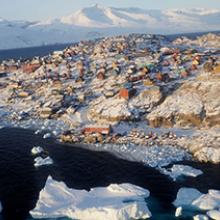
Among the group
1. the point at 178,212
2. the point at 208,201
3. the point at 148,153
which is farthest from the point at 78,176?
the point at 208,201

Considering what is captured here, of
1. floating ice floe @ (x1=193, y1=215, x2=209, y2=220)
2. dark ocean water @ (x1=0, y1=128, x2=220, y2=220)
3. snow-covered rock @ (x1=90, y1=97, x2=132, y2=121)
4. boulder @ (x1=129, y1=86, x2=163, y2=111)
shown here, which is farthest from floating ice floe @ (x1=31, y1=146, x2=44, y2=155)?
floating ice floe @ (x1=193, y1=215, x2=209, y2=220)

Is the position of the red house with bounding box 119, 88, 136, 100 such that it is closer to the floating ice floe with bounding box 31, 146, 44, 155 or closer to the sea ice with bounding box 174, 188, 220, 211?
the floating ice floe with bounding box 31, 146, 44, 155

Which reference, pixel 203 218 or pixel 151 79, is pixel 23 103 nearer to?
pixel 151 79

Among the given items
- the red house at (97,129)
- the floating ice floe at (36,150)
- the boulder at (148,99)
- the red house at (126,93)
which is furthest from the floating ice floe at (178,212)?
the red house at (126,93)

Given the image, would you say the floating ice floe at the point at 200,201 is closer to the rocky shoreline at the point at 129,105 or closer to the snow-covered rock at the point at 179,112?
the rocky shoreline at the point at 129,105

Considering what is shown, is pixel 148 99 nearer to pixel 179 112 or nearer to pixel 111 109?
pixel 111 109

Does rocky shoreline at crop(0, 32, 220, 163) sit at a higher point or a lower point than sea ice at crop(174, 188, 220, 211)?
higher
